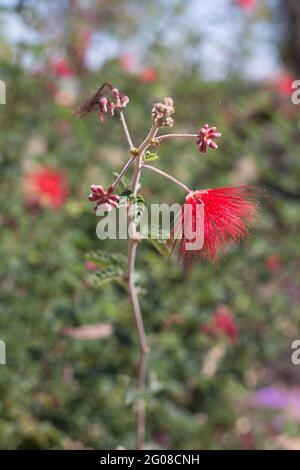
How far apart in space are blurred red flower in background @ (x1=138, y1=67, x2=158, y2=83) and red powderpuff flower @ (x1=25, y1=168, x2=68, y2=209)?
67 cm

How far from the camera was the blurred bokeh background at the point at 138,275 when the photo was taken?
1799 millimetres

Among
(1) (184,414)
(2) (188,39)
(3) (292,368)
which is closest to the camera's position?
(1) (184,414)

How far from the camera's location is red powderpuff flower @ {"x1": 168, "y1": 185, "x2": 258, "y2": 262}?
978 mm

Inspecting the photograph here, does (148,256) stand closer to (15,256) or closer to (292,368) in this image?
(15,256)

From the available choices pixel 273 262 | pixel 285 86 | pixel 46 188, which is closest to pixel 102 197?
pixel 46 188

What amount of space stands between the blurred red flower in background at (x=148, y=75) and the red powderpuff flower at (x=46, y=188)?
0.67 metres

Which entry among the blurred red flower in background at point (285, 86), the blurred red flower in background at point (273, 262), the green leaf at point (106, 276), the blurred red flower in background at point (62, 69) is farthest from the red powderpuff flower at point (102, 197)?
the blurred red flower in background at point (285, 86)

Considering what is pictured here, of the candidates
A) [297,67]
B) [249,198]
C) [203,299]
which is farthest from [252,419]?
[297,67]

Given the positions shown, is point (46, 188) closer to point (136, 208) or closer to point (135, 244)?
point (135, 244)

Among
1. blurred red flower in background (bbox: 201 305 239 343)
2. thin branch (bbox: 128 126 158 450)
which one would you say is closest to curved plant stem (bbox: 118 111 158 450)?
thin branch (bbox: 128 126 158 450)

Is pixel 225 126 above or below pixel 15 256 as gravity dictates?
above

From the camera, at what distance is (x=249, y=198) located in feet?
3.30

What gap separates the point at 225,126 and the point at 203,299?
3.12 feet

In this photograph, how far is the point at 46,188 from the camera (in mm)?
2396
